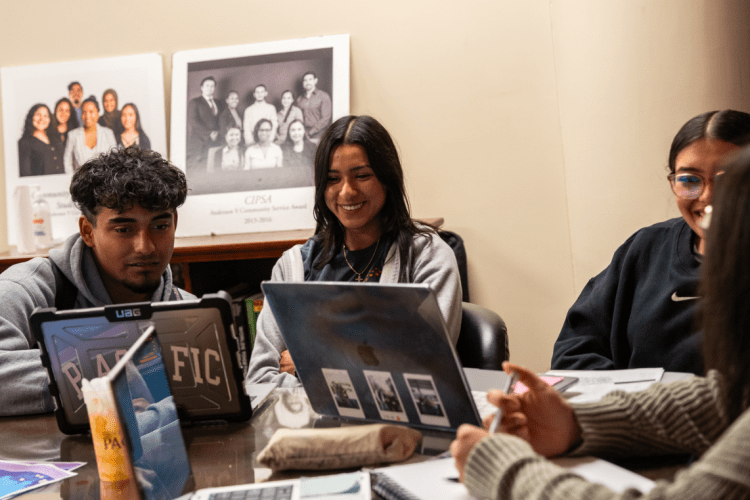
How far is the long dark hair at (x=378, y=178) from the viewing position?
6.81 feet

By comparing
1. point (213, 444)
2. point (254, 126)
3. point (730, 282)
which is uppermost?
point (254, 126)

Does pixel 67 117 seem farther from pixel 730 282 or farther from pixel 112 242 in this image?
pixel 730 282

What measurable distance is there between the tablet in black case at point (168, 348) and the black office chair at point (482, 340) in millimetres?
656

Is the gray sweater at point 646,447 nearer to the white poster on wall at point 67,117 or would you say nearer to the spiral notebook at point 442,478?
the spiral notebook at point 442,478

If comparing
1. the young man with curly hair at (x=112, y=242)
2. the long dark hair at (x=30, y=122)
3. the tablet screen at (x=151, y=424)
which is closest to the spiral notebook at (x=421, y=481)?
the tablet screen at (x=151, y=424)

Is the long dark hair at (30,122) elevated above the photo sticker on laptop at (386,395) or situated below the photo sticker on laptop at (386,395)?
above

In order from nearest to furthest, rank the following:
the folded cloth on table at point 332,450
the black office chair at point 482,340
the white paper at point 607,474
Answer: the white paper at point 607,474
the folded cloth on table at point 332,450
the black office chair at point 482,340

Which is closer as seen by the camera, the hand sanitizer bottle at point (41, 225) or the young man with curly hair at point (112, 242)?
the young man with curly hair at point (112, 242)

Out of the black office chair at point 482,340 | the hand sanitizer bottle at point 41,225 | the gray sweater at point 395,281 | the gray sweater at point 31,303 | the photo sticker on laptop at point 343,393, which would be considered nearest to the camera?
the photo sticker on laptop at point 343,393

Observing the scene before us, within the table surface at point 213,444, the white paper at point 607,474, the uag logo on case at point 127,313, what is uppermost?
the uag logo on case at point 127,313

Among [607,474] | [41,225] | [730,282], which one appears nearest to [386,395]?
[607,474]

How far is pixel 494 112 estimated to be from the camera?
9.64 ft

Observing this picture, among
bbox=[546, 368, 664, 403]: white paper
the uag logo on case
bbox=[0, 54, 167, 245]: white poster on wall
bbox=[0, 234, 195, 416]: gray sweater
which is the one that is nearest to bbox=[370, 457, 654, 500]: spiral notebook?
bbox=[546, 368, 664, 403]: white paper

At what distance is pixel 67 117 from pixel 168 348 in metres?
2.42
